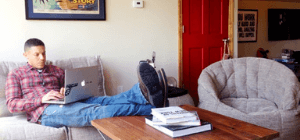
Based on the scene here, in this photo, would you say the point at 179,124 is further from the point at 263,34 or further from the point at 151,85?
the point at 263,34

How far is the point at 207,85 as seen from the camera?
3.04 meters

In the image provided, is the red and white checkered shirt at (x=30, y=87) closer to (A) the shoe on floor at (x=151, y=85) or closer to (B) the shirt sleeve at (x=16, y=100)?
(B) the shirt sleeve at (x=16, y=100)

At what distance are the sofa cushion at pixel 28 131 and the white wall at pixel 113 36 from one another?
3.46 feet

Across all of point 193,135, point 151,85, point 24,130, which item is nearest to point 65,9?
point 24,130

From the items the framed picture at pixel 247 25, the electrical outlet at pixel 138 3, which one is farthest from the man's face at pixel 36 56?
the framed picture at pixel 247 25

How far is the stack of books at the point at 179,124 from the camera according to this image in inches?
63.4

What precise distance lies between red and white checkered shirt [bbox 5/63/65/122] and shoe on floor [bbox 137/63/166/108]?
37.7 inches

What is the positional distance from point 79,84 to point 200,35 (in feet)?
8.18

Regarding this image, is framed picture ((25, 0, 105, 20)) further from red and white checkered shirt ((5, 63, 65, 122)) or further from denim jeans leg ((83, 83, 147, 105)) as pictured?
denim jeans leg ((83, 83, 147, 105))

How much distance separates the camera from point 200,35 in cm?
433

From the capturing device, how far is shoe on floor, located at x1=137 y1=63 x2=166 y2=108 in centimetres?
196

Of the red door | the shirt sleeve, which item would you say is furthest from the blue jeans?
the red door

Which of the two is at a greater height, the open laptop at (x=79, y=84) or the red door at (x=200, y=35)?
the red door at (x=200, y=35)

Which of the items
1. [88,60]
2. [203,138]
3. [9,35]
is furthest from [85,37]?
[203,138]
